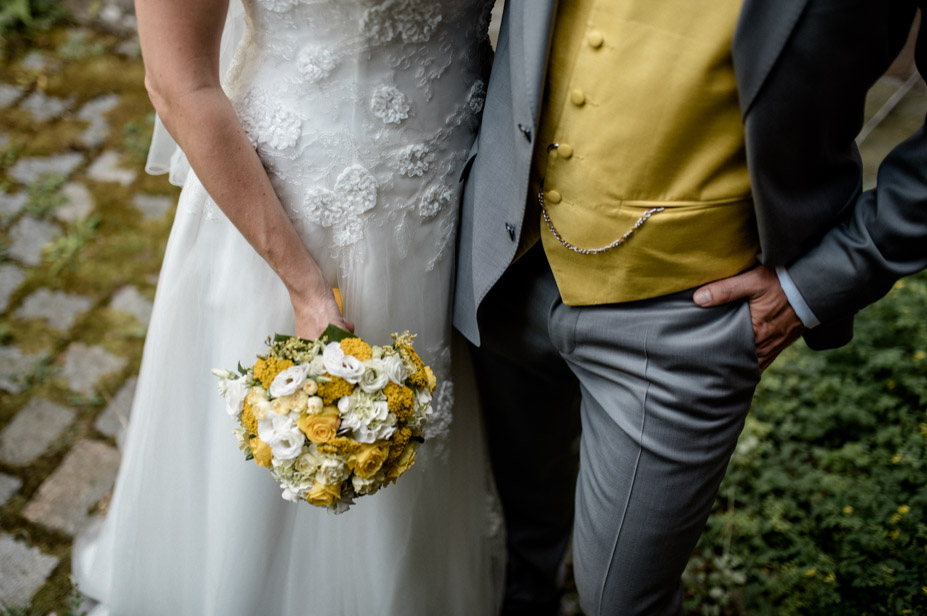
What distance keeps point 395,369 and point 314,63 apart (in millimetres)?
657

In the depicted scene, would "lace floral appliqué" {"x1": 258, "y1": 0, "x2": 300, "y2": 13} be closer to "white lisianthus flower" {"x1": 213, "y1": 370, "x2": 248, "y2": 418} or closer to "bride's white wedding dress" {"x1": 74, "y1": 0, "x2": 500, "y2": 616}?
"bride's white wedding dress" {"x1": 74, "y1": 0, "x2": 500, "y2": 616}

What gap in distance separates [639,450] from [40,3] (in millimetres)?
4454

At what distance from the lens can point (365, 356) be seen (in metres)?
1.37

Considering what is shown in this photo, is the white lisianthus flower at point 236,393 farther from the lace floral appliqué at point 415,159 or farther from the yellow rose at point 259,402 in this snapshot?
the lace floral appliqué at point 415,159

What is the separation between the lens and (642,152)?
4.37 feet

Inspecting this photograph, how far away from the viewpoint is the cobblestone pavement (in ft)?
7.87

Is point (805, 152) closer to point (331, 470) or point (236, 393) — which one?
point (331, 470)

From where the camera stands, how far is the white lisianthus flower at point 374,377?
1.33 m

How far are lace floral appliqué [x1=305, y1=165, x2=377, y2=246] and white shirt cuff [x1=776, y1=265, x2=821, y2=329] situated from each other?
0.89m

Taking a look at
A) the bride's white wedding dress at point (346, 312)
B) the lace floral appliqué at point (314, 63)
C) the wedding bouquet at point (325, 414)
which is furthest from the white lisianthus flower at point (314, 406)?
the lace floral appliqué at point (314, 63)

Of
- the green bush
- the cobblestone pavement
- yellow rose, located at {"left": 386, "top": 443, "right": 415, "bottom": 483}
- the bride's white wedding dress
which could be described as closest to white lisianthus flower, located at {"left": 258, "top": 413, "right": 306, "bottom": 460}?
yellow rose, located at {"left": 386, "top": 443, "right": 415, "bottom": 483}

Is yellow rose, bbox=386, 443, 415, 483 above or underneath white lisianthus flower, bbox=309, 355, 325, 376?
underneath

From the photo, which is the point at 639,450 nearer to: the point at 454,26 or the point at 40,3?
the point at 454,26

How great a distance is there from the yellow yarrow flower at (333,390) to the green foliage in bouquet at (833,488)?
5.70ft
